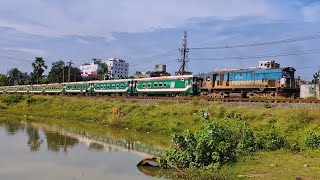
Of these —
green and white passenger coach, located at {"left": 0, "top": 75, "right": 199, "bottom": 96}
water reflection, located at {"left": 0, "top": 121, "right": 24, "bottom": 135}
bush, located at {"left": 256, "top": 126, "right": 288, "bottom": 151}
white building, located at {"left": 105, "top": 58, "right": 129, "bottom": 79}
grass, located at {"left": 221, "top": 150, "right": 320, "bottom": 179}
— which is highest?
white building, located at {"left": 105, "top": 58, "right": 129, "bottom": 79}

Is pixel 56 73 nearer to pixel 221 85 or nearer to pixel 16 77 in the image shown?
pixel 16 77

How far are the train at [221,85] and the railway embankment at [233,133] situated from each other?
6383mm

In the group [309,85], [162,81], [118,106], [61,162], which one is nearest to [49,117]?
[118,106]

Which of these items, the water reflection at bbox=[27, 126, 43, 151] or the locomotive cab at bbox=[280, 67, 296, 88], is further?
the locomotive cab at bbox=[280, 67, 296, 88]

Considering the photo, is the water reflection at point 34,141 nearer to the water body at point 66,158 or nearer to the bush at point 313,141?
the water body at point 66,158

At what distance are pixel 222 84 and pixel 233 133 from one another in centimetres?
2143

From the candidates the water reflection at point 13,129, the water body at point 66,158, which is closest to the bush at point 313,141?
the water body at point 66,158

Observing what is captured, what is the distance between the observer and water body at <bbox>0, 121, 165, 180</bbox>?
12.5m

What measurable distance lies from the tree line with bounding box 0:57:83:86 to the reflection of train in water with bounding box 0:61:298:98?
29743 mm

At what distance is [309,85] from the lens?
37.5 metres

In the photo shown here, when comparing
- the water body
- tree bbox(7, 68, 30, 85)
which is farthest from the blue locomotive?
tree bbox(7, 68, 30, 85)

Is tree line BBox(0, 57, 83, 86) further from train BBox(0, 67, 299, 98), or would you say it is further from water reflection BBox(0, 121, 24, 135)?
water reflection BBox(0, 121, 24, 135)

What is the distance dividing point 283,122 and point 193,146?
8726 mm

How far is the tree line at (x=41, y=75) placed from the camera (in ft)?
300
